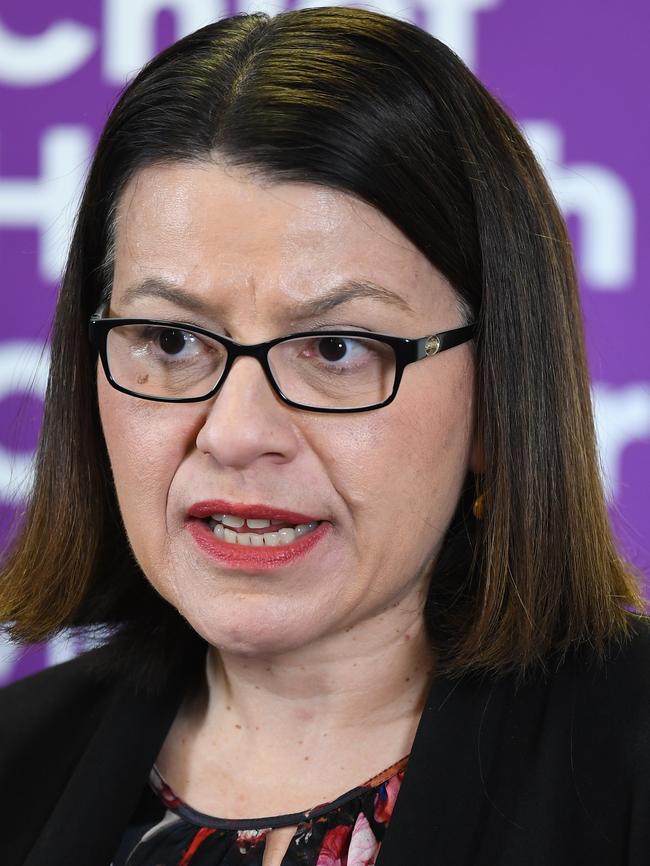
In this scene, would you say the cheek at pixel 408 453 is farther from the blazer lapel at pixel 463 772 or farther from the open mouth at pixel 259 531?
the blazer lapel at pixel 463 772

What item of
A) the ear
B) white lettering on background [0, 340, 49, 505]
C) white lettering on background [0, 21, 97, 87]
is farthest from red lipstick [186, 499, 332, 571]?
white lettering on background [0, 21, 97, 87]

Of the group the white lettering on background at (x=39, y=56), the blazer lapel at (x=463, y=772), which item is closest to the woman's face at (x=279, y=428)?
the blazer lapel at (x=463, y=772)

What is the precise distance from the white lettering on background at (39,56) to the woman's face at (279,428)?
60.7 inches

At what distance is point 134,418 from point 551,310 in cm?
53

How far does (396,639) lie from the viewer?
58.6 inches

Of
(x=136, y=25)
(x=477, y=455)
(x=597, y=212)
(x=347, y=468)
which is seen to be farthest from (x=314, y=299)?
(x=136, y=25)

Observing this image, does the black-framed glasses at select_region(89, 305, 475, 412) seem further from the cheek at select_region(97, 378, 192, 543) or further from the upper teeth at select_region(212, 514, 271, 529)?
the upper teeth at select_region(212, 514, 271, 529)

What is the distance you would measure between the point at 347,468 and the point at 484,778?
39 cm

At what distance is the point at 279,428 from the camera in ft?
4.26

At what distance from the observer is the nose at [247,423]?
1.28 metres

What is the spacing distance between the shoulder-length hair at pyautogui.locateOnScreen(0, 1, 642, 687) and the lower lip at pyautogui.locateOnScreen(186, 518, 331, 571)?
24 cm

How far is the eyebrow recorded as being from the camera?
1.31 meters

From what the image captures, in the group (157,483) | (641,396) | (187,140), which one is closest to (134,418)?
(157,483)

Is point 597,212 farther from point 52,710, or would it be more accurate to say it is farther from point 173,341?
point 52,710
